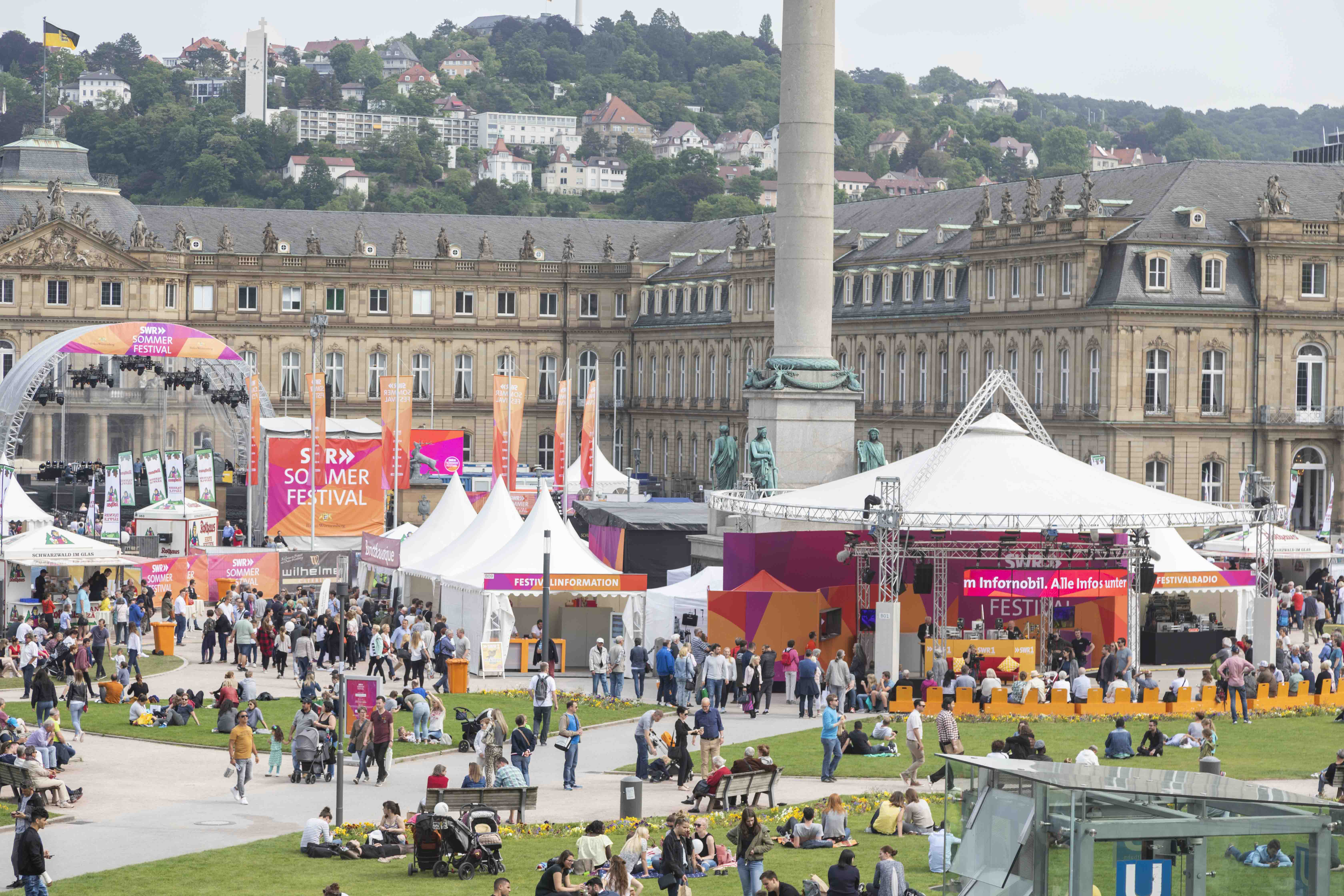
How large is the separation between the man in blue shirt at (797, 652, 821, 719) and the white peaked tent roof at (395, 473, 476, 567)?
14765 millimetres

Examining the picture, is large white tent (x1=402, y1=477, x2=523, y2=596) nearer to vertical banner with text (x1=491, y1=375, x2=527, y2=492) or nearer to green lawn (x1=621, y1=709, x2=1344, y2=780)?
green lawn (x1=621, y1=709, x2=1344, y2=780)

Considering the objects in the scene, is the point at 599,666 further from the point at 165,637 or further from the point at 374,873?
the point at 374,873

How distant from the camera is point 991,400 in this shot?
83.5 metres

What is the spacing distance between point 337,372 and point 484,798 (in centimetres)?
8718

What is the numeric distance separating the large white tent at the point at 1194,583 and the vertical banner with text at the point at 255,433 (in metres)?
31.8

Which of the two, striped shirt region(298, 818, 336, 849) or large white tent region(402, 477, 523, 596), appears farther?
large white tent region(402, 477, 523, 596)

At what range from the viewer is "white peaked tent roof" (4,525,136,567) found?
51.2 meters

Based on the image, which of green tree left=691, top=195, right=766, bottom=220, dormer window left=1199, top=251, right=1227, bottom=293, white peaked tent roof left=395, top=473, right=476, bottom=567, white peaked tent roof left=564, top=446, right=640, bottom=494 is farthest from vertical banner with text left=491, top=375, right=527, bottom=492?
green tree left=691, top=195, right=766, bottom=220

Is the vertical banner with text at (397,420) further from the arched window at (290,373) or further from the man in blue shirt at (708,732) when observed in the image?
the arched window at (290,373)

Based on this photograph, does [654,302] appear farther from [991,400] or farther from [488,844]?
[488,844]

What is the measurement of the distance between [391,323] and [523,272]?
7530 mm

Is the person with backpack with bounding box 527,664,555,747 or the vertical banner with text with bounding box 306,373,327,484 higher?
the vertical banner with text with bounding box 306,373,327,484

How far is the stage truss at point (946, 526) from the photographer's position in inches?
1657

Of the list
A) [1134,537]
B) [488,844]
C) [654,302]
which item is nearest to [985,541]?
[1134,537]
